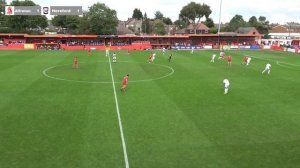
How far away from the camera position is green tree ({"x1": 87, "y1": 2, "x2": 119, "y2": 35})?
104 m

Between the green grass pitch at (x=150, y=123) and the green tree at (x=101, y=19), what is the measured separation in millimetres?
72104

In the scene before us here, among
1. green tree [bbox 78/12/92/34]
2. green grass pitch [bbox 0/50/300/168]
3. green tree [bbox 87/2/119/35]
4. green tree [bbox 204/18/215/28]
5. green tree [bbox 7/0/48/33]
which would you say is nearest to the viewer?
green grass pitch [bbox 0/50/300/168]

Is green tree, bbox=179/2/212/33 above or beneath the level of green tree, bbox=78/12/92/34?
above

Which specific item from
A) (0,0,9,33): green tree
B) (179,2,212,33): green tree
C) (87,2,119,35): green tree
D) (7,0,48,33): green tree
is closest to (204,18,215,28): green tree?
(179,2,212,33): green tree

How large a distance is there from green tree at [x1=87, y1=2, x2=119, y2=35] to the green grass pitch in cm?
7210

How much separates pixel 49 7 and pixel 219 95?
178 feet

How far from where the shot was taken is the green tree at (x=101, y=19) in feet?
341

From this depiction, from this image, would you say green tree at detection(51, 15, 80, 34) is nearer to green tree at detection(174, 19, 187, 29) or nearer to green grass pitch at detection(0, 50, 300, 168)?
green tree at detection(174, 19, 187, 29)

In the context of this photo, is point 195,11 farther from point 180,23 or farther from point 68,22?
point 68,22

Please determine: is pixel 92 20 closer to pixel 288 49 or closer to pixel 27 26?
pixel 27 26

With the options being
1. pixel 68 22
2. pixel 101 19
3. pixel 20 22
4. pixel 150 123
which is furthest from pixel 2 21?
pixel 150 123

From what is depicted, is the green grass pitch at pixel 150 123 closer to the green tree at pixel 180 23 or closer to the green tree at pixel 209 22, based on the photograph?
the green tree at pixel 209 22

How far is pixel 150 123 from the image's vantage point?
62.7ft

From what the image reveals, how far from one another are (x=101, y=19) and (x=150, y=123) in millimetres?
89208
